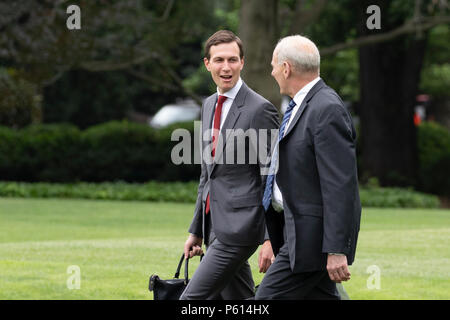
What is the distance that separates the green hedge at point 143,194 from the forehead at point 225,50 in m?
14.8

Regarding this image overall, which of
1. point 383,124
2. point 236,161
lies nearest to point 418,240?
point 236,161

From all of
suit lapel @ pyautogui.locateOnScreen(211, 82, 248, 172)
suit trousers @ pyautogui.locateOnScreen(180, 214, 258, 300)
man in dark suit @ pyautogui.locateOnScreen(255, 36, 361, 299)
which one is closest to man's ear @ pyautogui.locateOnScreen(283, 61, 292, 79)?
man in dark suit @ pyautogui.locateOnScreen(255, 36, 361, 299)

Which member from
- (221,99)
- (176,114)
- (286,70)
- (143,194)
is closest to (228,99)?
(221,99)

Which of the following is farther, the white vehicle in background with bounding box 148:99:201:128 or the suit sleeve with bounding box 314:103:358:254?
the white vehicle in background with bounding box 148:99:201:128

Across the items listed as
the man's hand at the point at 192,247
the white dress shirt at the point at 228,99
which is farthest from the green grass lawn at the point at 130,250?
the white dress shirt at the point at 228,99

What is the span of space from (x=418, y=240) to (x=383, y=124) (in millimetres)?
12517

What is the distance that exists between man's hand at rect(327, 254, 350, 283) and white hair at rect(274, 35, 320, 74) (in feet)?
3.48

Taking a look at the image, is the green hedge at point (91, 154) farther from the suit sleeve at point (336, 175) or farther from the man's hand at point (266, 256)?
the suit sleeve at point (336, 175)

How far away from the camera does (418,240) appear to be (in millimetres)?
12766

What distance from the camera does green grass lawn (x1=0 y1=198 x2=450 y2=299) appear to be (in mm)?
8633

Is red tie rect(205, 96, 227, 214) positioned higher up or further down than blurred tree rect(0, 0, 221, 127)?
further down

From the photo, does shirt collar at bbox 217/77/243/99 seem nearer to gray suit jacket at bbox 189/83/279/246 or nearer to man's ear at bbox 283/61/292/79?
gray suit jacket at bbox 189/83/279/246
